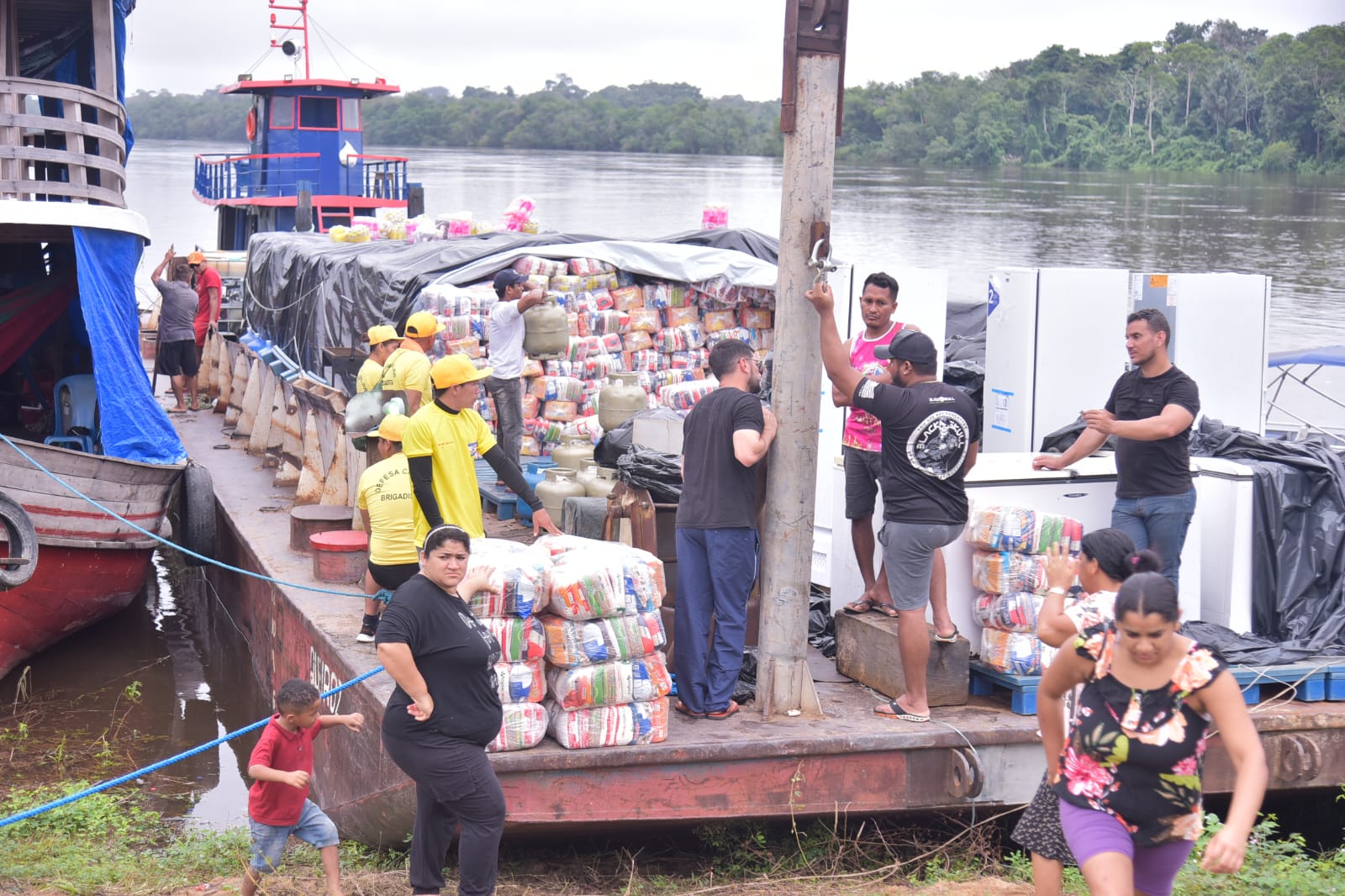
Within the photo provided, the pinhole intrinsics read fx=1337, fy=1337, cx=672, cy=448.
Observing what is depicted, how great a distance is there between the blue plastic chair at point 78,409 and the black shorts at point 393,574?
6327 mm

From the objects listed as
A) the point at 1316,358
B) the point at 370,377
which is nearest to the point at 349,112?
the point at 370,377

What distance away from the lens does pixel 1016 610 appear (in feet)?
20.3

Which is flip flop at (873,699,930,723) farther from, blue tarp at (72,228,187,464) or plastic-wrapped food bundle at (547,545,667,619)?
blue tarp at (72,228,187,464)

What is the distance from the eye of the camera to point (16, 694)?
9.61 m

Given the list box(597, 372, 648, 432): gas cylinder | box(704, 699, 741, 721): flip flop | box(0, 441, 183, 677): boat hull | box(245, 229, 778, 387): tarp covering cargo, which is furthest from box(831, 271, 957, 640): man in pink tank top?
box(0, 441, 183, 677): boat hull

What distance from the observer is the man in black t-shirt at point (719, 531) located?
5.96 metres

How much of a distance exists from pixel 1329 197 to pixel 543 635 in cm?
4799

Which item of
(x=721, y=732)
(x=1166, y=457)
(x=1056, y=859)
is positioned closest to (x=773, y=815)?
(x=721, y=732)

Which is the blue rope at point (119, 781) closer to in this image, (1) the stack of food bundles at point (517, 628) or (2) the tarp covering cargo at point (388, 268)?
(1) the stack of food bundles at point (517, 628)

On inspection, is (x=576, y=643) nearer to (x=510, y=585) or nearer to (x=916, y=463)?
(x=510, y=585)

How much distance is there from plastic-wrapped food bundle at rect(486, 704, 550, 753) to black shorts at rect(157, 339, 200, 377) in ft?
39.4

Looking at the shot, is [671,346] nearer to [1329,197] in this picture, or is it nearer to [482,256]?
[482,256]

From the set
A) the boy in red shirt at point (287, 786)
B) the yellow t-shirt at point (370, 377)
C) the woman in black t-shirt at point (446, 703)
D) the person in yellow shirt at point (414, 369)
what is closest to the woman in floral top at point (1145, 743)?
the woman in black t-shirt at point (446, 703)

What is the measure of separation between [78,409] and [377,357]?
4355 mm
